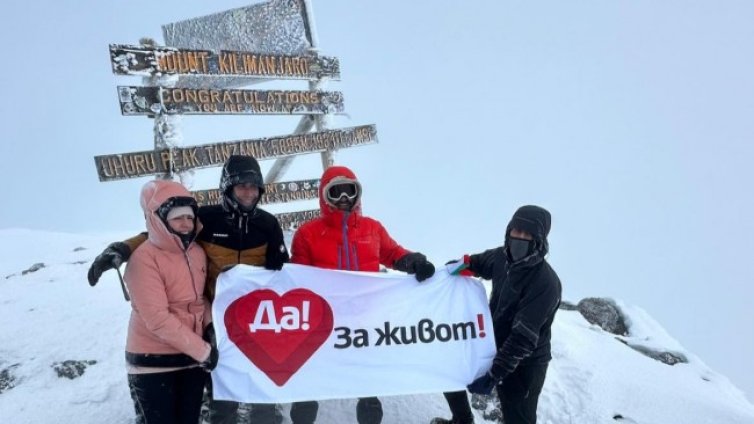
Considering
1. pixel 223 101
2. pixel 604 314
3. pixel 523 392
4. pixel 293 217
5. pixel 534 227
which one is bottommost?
pixel 604 314

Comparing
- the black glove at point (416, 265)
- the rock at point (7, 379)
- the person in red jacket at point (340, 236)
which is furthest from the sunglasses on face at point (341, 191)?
the rock at point (7, 379)

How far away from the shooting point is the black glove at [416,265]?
4.13 meters

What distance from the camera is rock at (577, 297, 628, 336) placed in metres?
8.62

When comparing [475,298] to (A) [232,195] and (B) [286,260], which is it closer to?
(B) [286,260]

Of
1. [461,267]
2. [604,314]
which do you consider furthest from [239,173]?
[604,314]

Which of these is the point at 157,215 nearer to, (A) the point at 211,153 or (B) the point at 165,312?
(B) the point at 165,312

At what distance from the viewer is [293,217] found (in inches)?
365

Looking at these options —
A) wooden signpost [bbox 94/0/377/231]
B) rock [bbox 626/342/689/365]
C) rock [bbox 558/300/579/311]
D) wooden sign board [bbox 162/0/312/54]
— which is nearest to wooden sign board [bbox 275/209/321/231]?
wooden signpost [bbox 94/0/377/231]

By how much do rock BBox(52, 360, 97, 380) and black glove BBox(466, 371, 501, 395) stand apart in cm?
465

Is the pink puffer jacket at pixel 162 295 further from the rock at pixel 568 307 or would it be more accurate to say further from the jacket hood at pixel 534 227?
the rock at pixel 568 307

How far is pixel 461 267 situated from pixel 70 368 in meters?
4.86

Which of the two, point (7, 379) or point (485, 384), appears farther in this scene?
point (7, 379)

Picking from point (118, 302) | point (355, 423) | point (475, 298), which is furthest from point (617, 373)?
point (118, 302)

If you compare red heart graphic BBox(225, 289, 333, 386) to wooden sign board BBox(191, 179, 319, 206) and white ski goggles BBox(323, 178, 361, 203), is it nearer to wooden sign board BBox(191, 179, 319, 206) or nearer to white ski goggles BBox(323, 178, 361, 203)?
white ski goggles BBox(323, 178, 361, 203)
